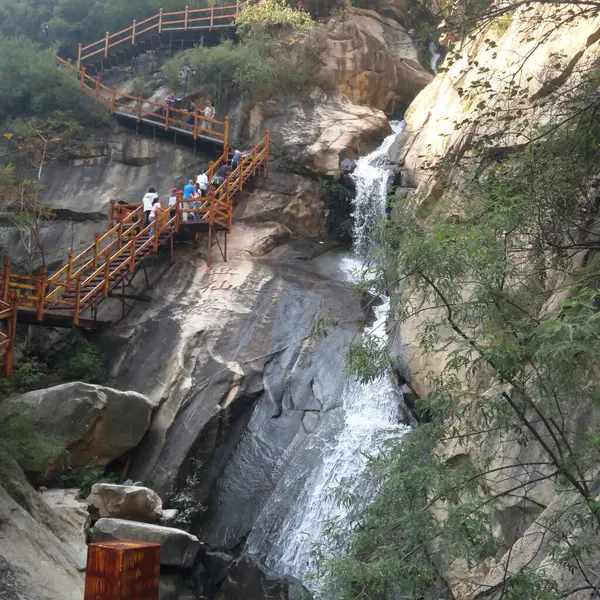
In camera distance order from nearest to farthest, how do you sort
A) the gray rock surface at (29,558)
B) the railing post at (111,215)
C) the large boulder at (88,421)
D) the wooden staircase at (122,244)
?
the gray rock surface at (29,558) < the large boulder at (88,421) < the wooden staircase at (122,244) < the railing post at (111,215)

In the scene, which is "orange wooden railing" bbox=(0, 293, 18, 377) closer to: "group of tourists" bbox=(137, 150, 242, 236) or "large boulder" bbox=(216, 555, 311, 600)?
"group of tourists" bbox=(137, 150, 242, 236)

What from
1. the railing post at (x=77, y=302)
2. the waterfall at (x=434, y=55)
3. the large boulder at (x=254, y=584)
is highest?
the waterfall at (x=434, y=55)

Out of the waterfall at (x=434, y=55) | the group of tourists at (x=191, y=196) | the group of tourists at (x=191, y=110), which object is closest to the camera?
the group of tourists at (x=191, y=196)

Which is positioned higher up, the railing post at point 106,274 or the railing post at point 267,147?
the railing post at point 267,147

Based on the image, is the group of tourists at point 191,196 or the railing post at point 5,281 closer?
the railing post at point 5,281

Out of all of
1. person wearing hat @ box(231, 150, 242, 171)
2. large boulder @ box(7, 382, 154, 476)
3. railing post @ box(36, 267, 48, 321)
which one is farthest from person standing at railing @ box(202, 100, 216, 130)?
large boulder @ box(7, 382, 154, 476)

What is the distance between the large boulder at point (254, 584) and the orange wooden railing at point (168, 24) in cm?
2037

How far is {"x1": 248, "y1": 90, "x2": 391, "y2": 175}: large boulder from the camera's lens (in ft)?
68.5

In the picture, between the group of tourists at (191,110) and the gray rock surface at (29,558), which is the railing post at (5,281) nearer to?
the gray rock surface at (29,558)

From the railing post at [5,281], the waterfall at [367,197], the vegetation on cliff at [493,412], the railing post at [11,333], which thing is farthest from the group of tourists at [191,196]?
the vegetation on cliff at [493,412]

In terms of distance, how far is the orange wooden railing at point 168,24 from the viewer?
27.2 meters

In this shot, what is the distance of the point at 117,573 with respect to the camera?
6.25 meters

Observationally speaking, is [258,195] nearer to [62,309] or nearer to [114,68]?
[62,309]

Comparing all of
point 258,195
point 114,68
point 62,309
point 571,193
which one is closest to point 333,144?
point 258,195
